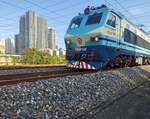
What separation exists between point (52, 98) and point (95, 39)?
7.04 metres

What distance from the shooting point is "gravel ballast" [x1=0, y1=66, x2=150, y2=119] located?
16.9 ft

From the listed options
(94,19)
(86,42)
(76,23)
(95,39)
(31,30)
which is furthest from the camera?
(31,30)

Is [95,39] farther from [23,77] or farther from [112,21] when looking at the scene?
[23,77]

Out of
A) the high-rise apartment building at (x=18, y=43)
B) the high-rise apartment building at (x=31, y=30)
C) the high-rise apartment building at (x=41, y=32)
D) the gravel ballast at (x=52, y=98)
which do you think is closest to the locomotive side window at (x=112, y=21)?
the gravel ballast at (x=52, y=98)

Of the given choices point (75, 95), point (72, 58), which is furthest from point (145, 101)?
point (72, 58)

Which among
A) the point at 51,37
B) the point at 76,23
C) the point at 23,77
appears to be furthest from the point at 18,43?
the point at 23,77

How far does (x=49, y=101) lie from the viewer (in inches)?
235

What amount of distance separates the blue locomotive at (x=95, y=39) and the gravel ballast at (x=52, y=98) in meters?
3.98

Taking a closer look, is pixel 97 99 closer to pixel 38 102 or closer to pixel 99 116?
pixel 99 116

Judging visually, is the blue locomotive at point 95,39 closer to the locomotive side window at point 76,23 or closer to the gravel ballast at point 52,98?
the locomotive side window at point 76,23

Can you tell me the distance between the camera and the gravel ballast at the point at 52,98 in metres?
5.15

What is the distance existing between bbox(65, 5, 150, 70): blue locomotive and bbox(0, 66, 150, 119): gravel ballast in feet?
13.1

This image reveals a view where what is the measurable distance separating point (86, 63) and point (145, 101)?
560 centimetres

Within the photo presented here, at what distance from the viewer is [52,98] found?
6191 mm
